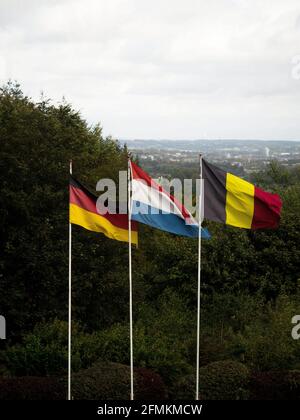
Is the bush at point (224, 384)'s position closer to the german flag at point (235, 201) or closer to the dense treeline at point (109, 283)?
the dense treeline at point (109, 283)

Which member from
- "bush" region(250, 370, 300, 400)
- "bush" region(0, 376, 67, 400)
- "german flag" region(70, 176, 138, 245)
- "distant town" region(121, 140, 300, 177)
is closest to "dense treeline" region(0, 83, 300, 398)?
"bush" region(0, 376, 67, 400)

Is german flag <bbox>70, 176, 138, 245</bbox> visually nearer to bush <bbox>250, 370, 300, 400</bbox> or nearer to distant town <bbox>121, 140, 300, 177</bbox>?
bush <bbox>250, 370, 300, 400</bbox>

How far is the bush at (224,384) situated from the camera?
55.6 feet

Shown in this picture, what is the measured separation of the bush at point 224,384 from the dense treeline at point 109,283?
1.40 ft

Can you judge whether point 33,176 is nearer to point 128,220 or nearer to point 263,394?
point 128,220

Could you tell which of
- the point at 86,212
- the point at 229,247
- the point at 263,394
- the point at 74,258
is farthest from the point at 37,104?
the point at 263,394

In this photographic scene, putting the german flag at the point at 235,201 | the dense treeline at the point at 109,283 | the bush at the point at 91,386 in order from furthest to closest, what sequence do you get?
1. the dense treeline at the point at 109,283
2. the bush at the point at 91,386
3. the german flag at the point at 235,201

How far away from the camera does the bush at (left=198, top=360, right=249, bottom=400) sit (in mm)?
16953

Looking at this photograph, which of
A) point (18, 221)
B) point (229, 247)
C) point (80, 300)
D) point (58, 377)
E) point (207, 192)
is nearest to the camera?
point (207, 192)

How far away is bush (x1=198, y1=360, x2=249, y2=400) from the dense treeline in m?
0.43

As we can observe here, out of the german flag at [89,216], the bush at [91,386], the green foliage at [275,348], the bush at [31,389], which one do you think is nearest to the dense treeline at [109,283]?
the green foliage at [275,348]

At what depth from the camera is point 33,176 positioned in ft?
81.3

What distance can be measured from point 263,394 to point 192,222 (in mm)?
5198

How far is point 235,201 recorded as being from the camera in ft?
53.3
